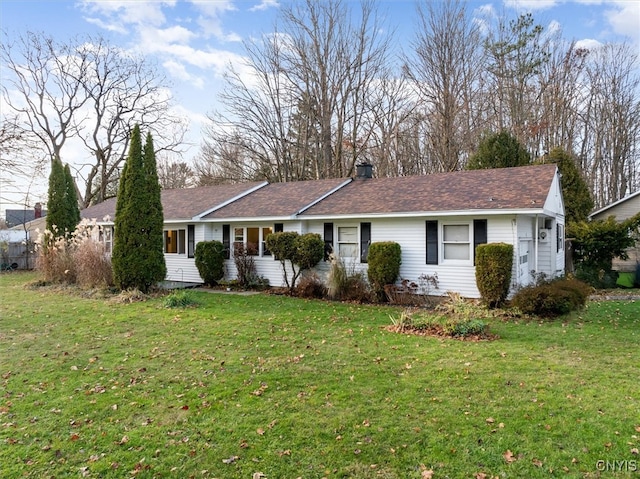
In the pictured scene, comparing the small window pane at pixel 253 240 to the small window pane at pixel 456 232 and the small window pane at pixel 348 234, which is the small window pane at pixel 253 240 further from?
the small window pane at pixel 456 232

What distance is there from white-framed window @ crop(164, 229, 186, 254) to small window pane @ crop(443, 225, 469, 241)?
33.8 ft

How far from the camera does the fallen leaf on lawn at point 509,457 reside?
3.43 metres

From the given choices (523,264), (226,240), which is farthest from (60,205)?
(523,264)

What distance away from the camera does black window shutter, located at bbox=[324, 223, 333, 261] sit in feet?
43.9

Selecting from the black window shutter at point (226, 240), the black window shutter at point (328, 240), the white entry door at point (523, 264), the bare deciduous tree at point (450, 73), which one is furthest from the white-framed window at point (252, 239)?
the bare deciduous tree at point (450, 73)

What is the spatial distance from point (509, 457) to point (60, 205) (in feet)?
63.8

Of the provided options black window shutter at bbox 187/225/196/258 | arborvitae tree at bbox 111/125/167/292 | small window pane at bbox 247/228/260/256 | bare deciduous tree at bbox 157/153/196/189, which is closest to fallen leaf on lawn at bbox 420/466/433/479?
arborvitae tree at bbox 111/125/167/292

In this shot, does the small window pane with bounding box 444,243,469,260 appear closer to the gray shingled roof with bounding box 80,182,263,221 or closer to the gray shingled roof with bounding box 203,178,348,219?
the gray shingled roof with bounding box 203,178,348,219

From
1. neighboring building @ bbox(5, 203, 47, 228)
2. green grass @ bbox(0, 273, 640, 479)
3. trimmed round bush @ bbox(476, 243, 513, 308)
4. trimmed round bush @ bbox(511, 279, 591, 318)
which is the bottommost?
green grass @ bbox(0, 273, 640, 479)

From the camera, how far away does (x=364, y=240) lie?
12922mm

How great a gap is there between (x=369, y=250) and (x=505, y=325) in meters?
4.52

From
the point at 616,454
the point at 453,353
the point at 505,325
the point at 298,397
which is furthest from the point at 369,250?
the point at 616,454

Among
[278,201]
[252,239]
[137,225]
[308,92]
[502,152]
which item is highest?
[308,92]

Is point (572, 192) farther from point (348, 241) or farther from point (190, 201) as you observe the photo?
point (190, 201)
